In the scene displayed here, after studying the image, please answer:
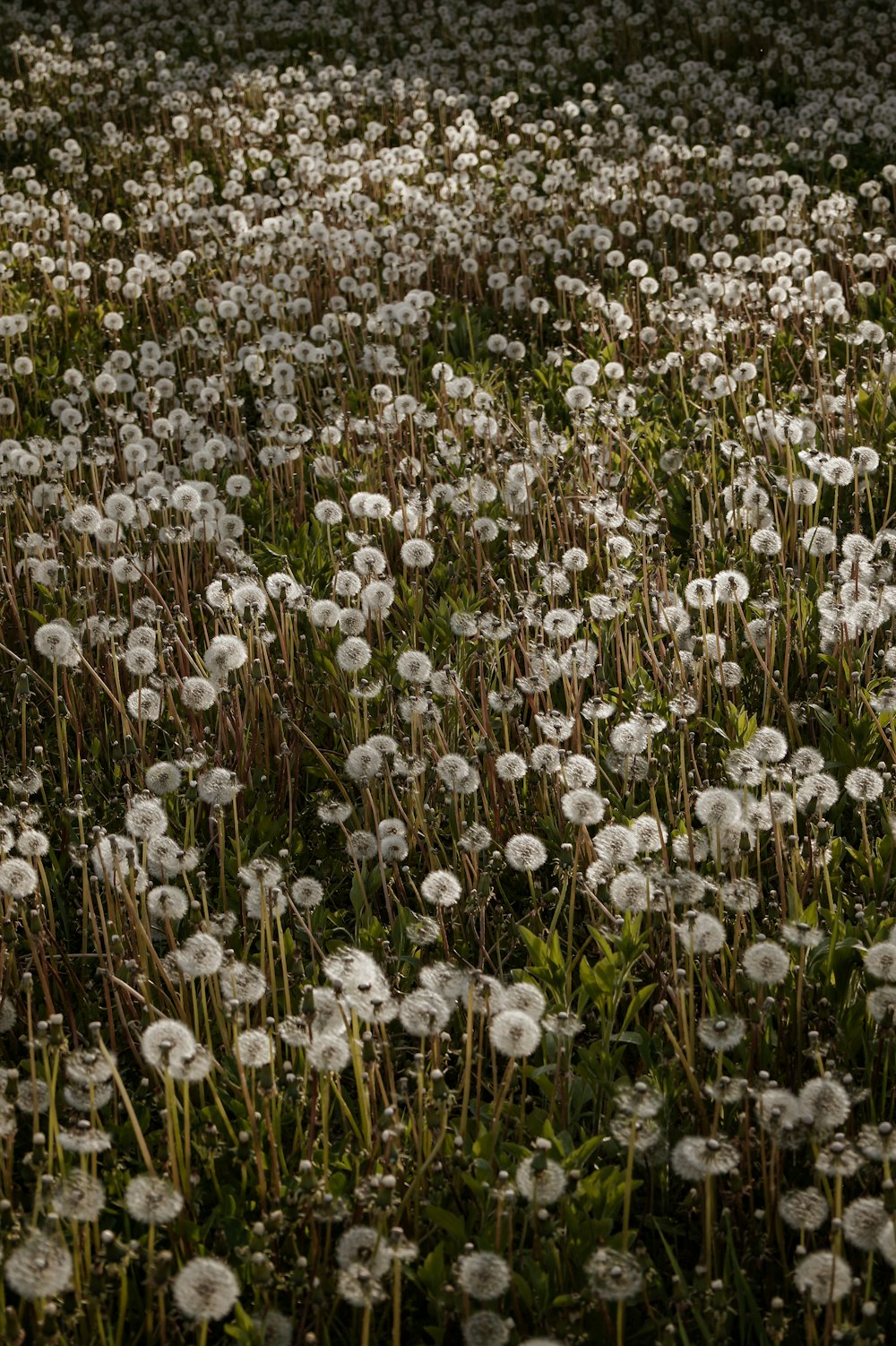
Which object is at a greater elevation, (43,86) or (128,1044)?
(43,86)

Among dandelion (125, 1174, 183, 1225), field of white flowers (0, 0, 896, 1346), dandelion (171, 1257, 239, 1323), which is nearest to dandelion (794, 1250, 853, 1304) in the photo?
field of white flowers (0, 0, 896, 1346)

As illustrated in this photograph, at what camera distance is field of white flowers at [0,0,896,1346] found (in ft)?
6.89

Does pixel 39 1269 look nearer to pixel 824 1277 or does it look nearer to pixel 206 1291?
pixel 206 1291

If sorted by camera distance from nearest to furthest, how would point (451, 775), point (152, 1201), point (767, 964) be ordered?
point (152, 1201) → point (767, 964) → point (451, 775)

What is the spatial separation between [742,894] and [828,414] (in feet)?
9.80

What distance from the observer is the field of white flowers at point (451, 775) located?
210 centimetres

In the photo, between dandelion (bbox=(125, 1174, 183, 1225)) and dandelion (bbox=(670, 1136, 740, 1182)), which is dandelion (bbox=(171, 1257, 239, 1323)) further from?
dandelion (bbox=(670, 1136, 740, 1182))

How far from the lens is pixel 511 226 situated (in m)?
7.60

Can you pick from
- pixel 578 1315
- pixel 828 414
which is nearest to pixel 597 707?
pixel 578 1315

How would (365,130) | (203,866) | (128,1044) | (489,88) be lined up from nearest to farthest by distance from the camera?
(128,1044) → (203,866) → (365,130) → (489,88)

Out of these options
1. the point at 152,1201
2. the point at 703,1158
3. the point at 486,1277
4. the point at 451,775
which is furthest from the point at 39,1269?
the point at 451,775

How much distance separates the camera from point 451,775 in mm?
3014

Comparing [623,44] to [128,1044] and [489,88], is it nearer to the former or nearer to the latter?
[489,88]

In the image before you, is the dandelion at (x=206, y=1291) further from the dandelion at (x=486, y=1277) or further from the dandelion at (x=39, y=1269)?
the dandelion at (x=486, y=1277)
